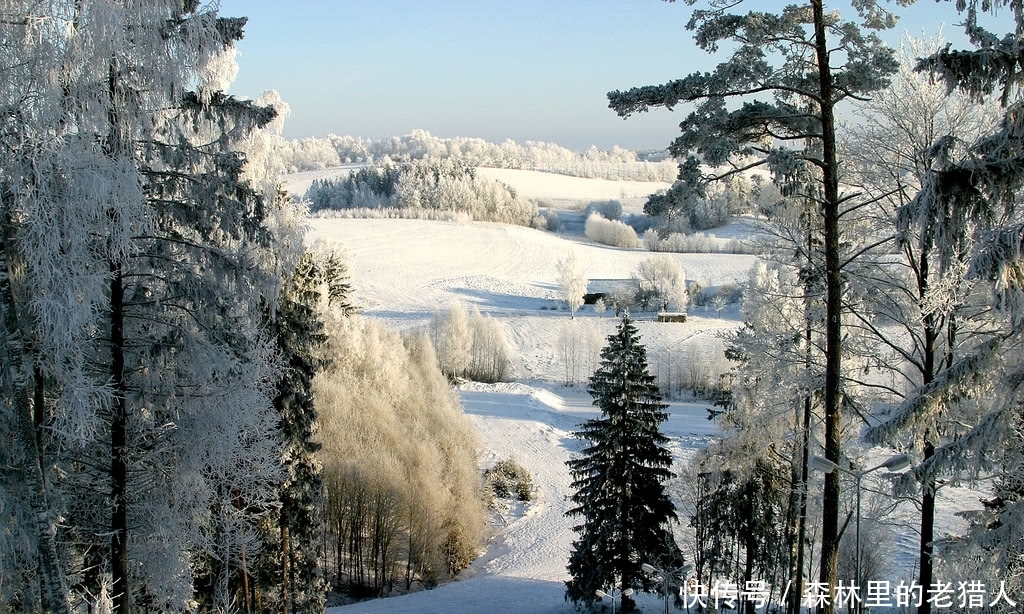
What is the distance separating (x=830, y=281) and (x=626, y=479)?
36.3 feet

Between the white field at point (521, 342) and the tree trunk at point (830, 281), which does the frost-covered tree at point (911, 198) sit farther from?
the white field at point (521, 342)

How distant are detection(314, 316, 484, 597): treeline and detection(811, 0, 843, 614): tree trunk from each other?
19431 mm

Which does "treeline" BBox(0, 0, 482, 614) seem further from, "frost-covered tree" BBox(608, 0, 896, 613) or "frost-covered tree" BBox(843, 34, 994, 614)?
"frost-covered tree" BBox(843, 34, 994, 614)

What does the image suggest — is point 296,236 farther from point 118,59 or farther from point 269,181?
point 118,59

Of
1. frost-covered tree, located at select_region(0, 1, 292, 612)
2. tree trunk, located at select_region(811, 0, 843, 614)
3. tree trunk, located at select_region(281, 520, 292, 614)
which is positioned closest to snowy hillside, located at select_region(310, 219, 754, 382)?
tree trunk, located at select_region(281, 520, 292, 614)

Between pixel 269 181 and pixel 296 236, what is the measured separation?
171 centimetres

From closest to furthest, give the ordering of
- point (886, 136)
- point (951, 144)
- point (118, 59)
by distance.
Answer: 1. point (951, 144)
2. point (118, 59)
3. point (886, 136)

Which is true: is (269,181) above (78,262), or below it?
above

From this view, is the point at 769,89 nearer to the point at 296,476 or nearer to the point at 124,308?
the point at 124,308

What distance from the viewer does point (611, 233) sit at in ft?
341

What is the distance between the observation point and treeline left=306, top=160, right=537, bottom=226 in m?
109

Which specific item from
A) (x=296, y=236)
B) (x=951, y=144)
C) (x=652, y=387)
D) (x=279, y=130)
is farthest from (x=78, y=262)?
(x=652, y=387)

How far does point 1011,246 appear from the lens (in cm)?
530

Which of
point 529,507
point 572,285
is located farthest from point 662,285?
point 529,507
